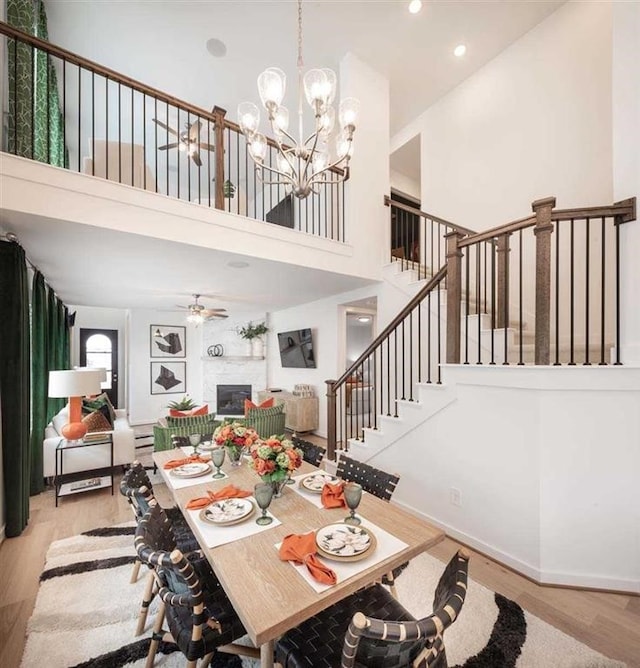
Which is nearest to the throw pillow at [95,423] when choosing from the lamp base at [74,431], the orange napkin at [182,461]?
the lamp base at [74,431]

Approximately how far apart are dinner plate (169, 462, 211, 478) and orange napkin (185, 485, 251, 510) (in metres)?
0.31

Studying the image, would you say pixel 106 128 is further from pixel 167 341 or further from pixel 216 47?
pixel 167 341

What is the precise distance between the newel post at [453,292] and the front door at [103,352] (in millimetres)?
8949

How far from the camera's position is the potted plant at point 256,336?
813cm

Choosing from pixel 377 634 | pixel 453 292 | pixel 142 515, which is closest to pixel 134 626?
pixel 142 515

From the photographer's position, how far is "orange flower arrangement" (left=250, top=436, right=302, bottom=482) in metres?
1.77

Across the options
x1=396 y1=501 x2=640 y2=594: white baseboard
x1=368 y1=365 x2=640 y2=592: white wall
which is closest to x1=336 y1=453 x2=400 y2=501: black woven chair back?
x1=368 y1=365 x2=640 y2=592: white wall

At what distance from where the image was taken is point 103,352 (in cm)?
906

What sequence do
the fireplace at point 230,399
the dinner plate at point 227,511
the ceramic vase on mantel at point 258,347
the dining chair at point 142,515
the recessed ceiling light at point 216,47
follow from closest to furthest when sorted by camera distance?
the dinner plate at point 227,511 < the dining chair at point 142,515 < the recessed ceiling light at point 216,47 < the ceramic vase on mantel at point 258,347 < the fireplace at point 230,399

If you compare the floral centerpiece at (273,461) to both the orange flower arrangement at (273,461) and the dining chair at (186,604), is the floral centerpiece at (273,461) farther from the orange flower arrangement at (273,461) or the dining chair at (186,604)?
the dining chair at (186,604)

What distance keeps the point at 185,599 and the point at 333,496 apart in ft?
2.87

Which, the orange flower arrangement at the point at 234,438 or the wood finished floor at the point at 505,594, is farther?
the orange flower arrangement at the point at 234,438

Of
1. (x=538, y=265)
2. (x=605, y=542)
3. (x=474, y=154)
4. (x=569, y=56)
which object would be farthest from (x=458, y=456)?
(x=569, y=56)

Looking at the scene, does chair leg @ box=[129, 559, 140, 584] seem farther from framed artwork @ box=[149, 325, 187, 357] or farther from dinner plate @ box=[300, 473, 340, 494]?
framed artwork @ box=[149, 325, 187, 357]
